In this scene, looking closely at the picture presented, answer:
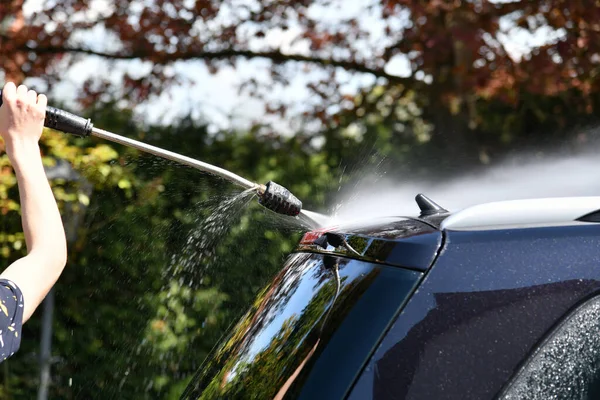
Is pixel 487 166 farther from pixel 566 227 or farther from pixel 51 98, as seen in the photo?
pixel 566 227

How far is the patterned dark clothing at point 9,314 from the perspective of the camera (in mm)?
1778

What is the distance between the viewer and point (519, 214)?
1631 mm

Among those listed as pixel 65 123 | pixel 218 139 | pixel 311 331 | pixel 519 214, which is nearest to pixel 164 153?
pixel 65 123

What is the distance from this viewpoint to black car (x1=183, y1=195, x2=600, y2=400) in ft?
4.84

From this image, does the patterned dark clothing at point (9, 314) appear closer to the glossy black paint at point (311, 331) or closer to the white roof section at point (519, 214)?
the glossy black paint at point (311, 331)

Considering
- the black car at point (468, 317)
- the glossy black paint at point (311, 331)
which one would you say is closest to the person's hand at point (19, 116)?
the glossy black paint at point (311, 331)

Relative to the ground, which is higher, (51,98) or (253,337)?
(51,98)

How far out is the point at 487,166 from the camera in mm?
6344

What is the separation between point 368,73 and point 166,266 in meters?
2.47

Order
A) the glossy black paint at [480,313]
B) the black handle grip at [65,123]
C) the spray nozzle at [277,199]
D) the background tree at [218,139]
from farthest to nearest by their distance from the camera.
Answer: the background tree at [218,139]
the spray nozzle at [277,199]
the black handle grip at [65,123]
the glossy black paint at [480,313]

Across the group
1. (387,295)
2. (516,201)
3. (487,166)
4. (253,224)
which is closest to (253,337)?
(387,295)

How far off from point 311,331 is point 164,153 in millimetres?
895

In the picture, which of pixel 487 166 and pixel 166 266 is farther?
pixel 487 166

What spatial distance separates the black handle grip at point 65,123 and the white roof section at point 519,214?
1056 mm
